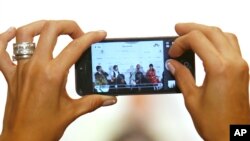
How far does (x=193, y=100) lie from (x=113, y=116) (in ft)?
0.69

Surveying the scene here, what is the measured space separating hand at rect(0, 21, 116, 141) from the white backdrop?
0.46 ft

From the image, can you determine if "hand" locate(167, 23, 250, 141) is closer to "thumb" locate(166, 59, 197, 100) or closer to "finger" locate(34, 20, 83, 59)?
"thumb" locate(166, 59, 197, 100)

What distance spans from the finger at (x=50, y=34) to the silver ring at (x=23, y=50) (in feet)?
0.07

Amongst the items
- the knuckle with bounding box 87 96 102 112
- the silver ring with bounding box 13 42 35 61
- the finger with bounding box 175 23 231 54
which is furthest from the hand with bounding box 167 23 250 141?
the silver ring with bounding box 13 42 35 61

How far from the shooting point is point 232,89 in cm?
59

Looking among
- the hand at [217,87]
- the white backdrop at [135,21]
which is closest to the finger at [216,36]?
the hand at [217,87]

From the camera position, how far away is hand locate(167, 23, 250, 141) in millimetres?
585

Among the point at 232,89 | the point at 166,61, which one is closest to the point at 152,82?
the point at 166,61

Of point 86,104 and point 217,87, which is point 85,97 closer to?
point 86,104

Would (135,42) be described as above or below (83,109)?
above

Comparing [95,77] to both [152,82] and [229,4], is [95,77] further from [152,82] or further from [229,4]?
[229,4]

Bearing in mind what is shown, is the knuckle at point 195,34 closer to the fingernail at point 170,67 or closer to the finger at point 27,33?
the fingernail at point 170,67

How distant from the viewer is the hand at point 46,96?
0.60 metres

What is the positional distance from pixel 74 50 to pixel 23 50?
8cm
